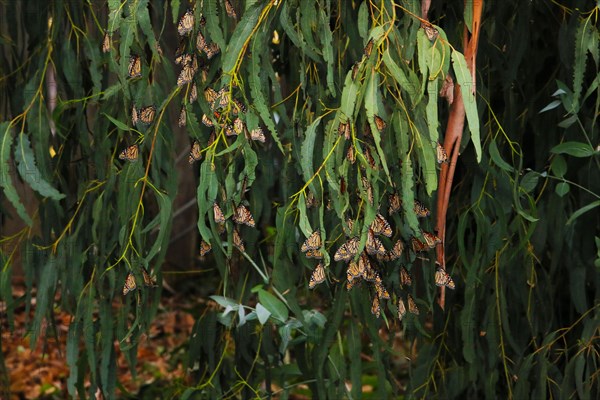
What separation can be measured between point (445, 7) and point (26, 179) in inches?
28.4

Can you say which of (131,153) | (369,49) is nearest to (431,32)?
(369,49)

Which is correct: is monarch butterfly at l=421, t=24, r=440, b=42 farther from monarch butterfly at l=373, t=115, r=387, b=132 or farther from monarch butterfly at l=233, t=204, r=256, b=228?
monarch butterfly at l=233, t=204, r=256, b=228

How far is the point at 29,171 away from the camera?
57.3 inches

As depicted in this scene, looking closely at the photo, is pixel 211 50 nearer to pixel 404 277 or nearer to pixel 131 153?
pixel 131 153

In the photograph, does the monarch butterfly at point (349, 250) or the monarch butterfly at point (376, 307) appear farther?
the monarch butterfly at point (376, 307)

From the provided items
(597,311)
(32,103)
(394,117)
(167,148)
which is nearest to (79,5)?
(32,103)

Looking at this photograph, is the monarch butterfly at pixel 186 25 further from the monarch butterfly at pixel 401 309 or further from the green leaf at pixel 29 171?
the monarch butterfly at pixel 401 309

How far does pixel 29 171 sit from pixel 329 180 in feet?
1.76

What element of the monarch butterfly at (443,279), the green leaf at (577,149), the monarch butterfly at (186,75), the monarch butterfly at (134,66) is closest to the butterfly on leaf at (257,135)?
the monarch butterfly at (186,75)

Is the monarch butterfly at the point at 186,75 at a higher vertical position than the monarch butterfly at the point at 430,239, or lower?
higher

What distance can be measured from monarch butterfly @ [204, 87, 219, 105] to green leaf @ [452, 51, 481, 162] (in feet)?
0.92

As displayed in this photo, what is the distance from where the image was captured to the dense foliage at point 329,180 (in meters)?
1.17

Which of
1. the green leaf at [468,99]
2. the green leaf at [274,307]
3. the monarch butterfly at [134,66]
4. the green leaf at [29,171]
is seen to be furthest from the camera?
the green leaf at [274,307]

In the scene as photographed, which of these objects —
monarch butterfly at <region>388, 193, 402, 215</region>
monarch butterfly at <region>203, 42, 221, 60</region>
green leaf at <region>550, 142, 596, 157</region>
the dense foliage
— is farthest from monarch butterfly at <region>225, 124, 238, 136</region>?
green leaf at <region>550, 142, 596, 157</region>
